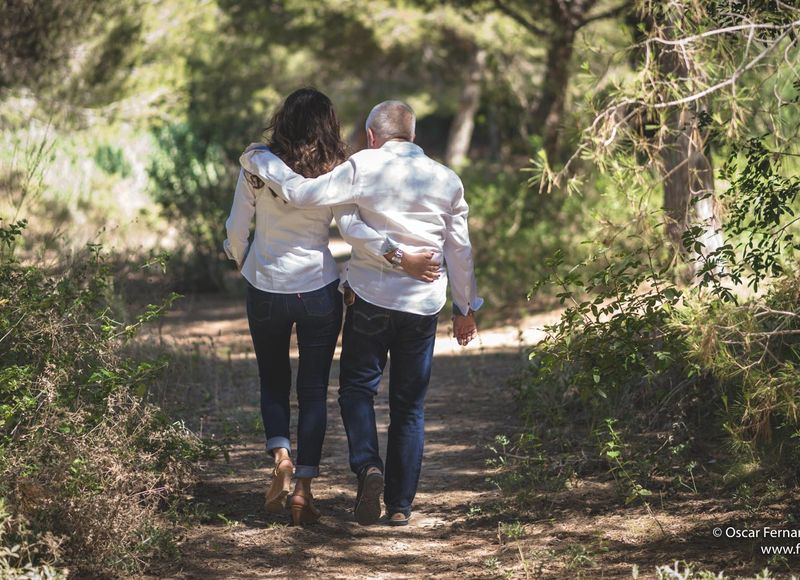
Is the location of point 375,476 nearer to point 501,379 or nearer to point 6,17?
point 501,379

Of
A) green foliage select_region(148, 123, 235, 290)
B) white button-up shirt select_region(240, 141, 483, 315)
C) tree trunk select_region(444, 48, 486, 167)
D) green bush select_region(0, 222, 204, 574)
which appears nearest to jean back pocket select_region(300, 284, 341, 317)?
white button-up shirt select_region(240, 141, 483, 315)

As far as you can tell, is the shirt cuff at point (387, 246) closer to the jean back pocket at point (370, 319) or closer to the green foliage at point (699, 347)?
the jean back pocket at point (370, 319)

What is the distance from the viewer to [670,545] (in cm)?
426

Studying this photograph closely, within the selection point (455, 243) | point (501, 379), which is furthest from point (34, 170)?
point (501, 379)

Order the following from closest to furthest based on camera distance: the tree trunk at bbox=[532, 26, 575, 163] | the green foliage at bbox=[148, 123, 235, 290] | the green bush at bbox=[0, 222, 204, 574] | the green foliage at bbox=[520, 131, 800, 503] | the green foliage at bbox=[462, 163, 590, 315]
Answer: the green bush at bbox=[0, 222, 204, 574] → the green foliage at bbox=[520, 131, 800, 503] → the green foliage at bbox=[462, 163, 590, 315] → the green foliage at bbox=[148, 123, 235, 290] → the tree trunk at bbox=[532, 26, 575, 163]

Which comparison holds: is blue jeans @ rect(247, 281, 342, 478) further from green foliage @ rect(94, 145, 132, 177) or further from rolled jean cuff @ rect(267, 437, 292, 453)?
green foliage @ rect(94, 145, 132, 177)

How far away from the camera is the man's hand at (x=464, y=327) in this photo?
15.5ft

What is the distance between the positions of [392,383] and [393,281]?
20.4 inches

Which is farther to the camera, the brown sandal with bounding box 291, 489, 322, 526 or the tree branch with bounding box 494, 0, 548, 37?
the tree branch with bounding box 494, 0, 548, 37

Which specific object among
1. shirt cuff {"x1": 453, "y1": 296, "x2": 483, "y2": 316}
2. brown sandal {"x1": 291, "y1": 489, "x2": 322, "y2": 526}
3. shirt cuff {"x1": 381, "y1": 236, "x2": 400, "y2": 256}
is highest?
shirt cuff {"x1": 381, "y1": 236, "x2": 400, "y2": 256}

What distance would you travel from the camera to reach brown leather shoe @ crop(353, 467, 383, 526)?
4539mm

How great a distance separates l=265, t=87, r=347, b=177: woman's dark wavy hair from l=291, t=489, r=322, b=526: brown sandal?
146 cm

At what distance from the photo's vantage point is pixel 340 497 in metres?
5.20

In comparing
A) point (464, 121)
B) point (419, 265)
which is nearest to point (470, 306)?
point (419, 265)
